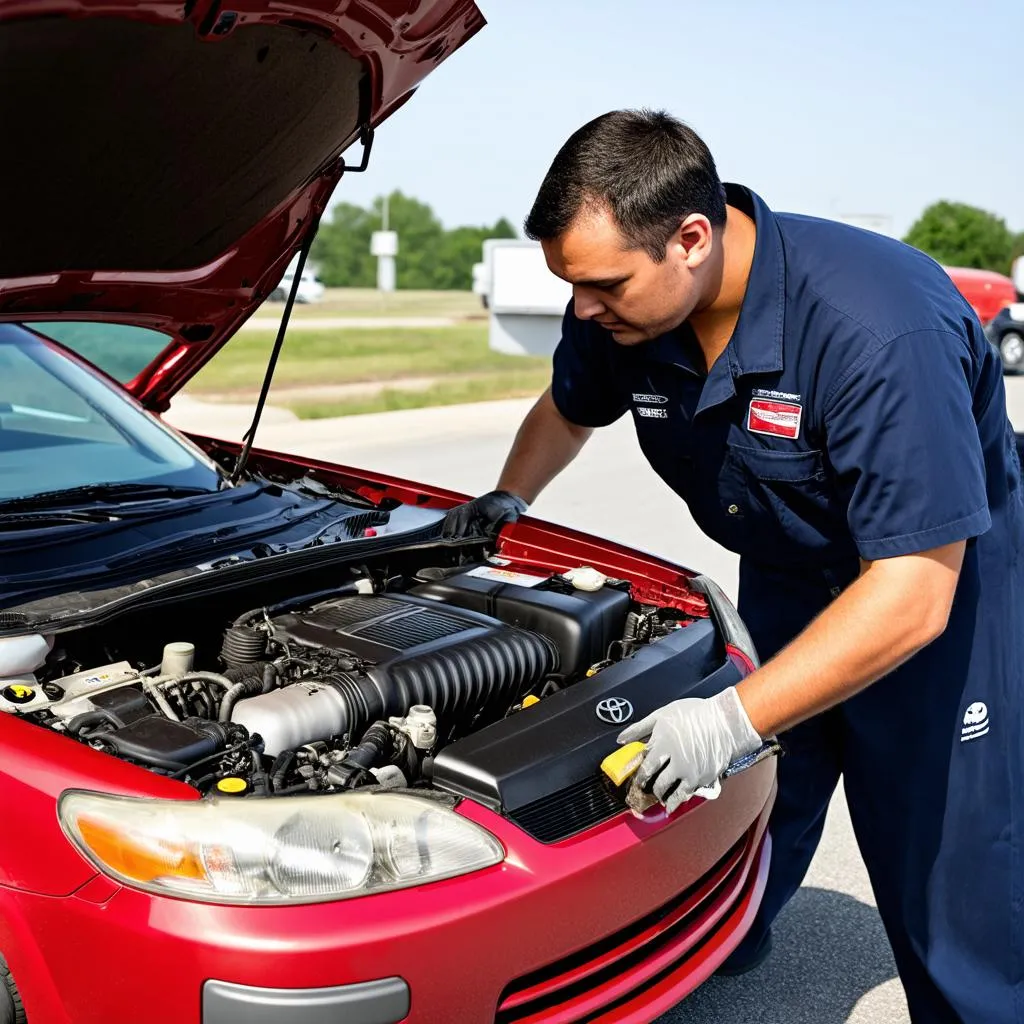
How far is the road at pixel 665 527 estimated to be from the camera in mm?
2709

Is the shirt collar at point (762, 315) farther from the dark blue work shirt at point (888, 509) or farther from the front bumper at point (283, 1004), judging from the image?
the front bumper at point (283, 1004)

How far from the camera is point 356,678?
7.47 feet

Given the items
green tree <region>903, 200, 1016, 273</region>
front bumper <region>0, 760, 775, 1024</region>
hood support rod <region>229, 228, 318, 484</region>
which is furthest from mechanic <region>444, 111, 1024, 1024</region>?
green tree <region>903, 200, 1016, 273</region>

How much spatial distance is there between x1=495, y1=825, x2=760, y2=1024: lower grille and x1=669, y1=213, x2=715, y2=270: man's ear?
43.7 inches

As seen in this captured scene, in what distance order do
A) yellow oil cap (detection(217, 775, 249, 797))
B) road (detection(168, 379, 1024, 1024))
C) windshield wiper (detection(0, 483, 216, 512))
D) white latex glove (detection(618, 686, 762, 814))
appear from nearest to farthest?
yellow oil cap (detection(217, 775, 249, 797)) < white latex glove (detection(618, 686, 762, 814)) < road (detection(168, 379, 1024, 1024)) < windshield wiper (detection(0, 483, 216, 512))

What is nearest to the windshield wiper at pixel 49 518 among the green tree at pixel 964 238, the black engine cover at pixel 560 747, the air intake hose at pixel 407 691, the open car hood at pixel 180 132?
the open car hood at pixel 180 132

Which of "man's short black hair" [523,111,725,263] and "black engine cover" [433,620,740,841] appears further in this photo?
"man's short black hair" [523,111,725,263]

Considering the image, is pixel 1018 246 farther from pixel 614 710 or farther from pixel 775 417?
pixel 614 710

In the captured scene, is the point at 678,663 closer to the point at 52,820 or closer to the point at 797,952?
the point at 797,952

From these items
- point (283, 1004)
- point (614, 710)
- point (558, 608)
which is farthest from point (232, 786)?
point (558, 608)

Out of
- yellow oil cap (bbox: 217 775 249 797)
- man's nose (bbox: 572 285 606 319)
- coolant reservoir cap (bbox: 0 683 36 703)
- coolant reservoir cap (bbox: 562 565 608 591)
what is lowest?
yellow oil cap (bbox: 217 775 249 797)

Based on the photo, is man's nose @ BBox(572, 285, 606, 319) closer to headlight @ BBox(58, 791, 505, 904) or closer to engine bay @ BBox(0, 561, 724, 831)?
engine bay @ BBox(0, 561, 724, 831)

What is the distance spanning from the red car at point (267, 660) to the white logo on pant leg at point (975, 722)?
0.39m

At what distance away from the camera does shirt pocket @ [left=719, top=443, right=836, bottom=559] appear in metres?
2.31
